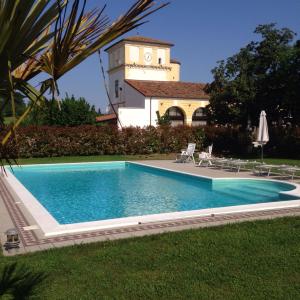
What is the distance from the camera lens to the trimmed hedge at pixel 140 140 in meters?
22.0

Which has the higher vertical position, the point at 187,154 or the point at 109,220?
the point at 187,154

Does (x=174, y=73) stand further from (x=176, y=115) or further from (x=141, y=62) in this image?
(x=176, y=115)

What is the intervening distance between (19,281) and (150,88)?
38366 mm

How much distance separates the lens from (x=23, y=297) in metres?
3.60

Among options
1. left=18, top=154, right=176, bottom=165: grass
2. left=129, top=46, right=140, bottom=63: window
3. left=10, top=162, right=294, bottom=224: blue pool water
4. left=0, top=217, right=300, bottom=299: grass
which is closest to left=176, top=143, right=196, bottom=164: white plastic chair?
left=18, top=154, right=176, bottom=165: grass

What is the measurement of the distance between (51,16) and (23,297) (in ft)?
9.29

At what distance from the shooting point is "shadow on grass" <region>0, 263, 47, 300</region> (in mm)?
3736

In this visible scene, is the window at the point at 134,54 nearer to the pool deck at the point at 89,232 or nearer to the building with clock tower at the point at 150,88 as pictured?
the building with clock tower at the point at 150,88

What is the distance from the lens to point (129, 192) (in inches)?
508

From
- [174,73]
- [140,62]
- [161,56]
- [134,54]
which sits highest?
[161,56]

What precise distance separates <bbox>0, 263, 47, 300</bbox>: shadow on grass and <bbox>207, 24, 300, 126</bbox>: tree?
20.8 metres

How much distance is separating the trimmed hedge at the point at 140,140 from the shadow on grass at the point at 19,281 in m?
16.5

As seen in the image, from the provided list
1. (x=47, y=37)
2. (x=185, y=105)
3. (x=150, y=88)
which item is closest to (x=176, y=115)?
(x=185, y=105)

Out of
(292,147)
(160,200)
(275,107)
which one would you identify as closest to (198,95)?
(275,107)
